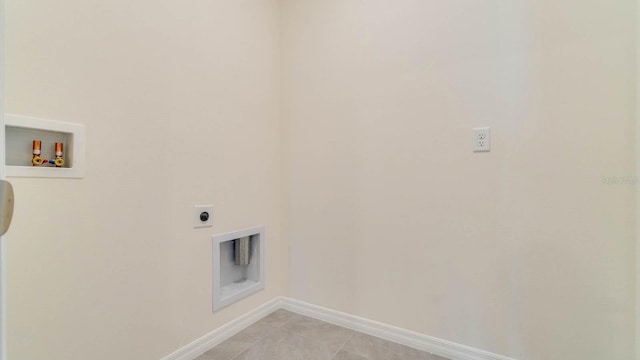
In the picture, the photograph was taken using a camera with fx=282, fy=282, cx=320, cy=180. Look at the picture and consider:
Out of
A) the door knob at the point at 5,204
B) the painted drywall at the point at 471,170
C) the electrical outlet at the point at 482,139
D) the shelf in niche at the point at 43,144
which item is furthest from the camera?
the electrical outlet at the point at 482,139

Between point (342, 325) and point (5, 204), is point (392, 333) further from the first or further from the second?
point (5, 204)

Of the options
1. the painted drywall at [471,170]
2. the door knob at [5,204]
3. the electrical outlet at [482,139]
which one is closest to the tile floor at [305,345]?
the painted drywall at [471,170]

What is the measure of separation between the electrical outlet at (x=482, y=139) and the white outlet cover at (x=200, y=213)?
143cm

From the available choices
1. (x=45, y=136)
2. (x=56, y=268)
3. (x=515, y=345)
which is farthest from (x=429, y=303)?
(x=45, y=136)

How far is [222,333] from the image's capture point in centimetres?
160

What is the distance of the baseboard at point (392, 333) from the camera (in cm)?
144

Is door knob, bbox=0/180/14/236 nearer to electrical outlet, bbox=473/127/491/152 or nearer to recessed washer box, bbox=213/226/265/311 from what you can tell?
recessed washer box, bbox=213/226/265/311

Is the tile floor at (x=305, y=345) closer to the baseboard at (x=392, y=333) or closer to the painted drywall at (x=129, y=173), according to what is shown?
the baseboard at (x=392, y=333)

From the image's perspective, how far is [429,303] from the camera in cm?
154

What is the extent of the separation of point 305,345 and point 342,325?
302mm

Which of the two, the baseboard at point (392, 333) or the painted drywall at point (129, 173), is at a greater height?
the painted drywall at point (129, 173)

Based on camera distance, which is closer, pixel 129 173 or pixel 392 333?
pixel 129 173

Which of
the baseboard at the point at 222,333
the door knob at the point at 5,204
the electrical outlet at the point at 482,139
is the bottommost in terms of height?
the baseboard at the point at 222,333

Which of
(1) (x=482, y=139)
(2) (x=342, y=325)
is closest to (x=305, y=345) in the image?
(2) (x=342, y=325)
